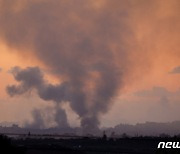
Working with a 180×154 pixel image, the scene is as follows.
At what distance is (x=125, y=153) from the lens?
187 meters

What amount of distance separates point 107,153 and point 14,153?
9811cm

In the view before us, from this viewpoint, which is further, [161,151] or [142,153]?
[142,153]

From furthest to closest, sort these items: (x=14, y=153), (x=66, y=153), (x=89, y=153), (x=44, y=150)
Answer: (x=89, y=153) < (x=44, y=150) < (x=66, y=153) < (x=14, y=153)

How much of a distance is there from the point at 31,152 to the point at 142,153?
50388 millimetres

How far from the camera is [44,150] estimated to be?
570 feet

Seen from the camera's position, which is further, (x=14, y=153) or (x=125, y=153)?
(x=125, y=153)

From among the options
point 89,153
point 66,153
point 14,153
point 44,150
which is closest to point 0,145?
point 14,153

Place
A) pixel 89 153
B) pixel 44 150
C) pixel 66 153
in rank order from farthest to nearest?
pixel 89 153
pixel 44 150
pixel 66 153

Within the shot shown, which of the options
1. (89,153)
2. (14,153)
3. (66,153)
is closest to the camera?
(14,153)

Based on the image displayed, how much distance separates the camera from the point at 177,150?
9644 centimetres

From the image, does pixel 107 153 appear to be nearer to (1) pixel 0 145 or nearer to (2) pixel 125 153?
(2) pixel 125 153

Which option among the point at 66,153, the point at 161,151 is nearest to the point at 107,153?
the point at 66,153

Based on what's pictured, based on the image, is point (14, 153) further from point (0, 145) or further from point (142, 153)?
point (142, 153)

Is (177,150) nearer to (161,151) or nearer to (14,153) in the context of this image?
(161,151)
